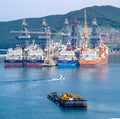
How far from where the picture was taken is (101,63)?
49344mm

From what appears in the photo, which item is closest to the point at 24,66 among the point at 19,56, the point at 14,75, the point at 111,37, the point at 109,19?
the point at 19,56

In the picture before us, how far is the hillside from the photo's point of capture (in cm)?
8306

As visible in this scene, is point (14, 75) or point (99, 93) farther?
point (14, 75)

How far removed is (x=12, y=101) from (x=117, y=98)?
4.35 meters

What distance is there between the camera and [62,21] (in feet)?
291

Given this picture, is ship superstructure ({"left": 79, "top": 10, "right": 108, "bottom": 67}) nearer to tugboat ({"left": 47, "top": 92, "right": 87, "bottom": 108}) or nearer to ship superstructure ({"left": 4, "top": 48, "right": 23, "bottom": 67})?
ship superstructure ({"left": 4, "top": 48, "right": 23, "bottom": 67})

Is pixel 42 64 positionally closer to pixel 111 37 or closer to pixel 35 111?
pixel 35 111

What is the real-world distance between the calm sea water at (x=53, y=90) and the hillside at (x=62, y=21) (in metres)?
37.9

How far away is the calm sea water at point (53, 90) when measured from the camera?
24422 mm

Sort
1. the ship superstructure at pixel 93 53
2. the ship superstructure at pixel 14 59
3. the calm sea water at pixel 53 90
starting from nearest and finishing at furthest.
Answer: the calm sea water at pixel 53 90 → the ship superstructure at pixel 93 53 → the ship superstructure at pixel 14 59

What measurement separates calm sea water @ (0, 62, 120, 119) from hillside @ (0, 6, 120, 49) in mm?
37905

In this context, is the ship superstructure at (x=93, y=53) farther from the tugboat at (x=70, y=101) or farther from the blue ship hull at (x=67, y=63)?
the tugboat at (x=70, y=101)

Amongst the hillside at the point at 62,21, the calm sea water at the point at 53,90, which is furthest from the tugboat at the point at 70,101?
→ the hillside at the point at 62,21

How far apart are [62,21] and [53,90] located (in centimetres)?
5859
